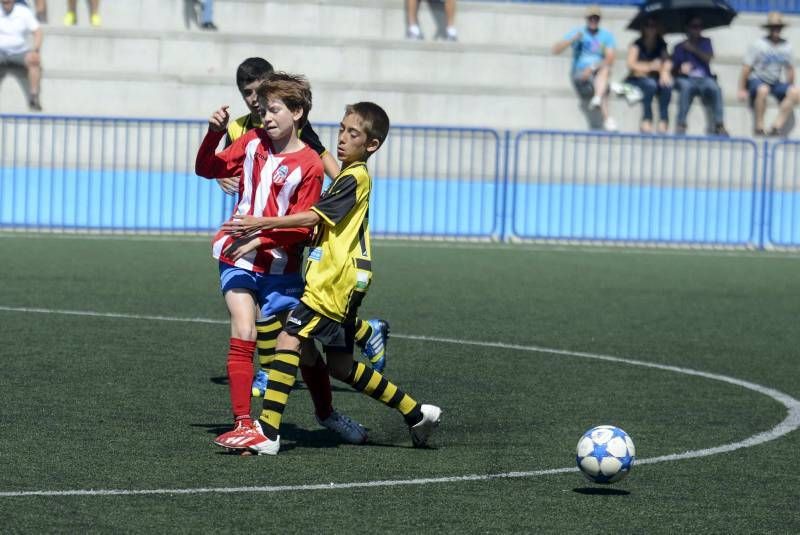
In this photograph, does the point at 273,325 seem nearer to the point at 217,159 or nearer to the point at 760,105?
the point at 217,159

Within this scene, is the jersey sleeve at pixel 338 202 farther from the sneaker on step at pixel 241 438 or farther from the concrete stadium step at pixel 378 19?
the concrete stadium step at pixel 378 19

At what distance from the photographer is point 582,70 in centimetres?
2311

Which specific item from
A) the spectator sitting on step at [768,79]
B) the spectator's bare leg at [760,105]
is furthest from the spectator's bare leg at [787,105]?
the spectator's bare leg at [760,105]

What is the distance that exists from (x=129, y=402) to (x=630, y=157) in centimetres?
1494

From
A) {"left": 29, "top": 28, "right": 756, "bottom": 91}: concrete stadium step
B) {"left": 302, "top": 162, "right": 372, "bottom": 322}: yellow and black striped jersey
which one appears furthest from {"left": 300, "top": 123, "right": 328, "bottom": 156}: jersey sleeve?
{"left": 29, "top": 28, "right": 756, "bottom": 91}: concrete stadium step

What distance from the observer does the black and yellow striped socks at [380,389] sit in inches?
274

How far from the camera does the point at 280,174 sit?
6984mm

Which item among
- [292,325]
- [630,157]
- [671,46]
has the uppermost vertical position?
[671,46]

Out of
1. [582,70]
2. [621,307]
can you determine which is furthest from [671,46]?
[621,307]

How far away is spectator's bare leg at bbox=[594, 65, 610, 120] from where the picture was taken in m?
22.8

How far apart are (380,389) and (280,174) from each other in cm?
104

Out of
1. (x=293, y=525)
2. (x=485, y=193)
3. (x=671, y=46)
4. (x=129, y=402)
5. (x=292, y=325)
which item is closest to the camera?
(x=293, y=525)

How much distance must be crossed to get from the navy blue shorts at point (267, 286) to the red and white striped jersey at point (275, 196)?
0.11ft

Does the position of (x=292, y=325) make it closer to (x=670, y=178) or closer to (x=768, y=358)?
(x=768, y=358)
